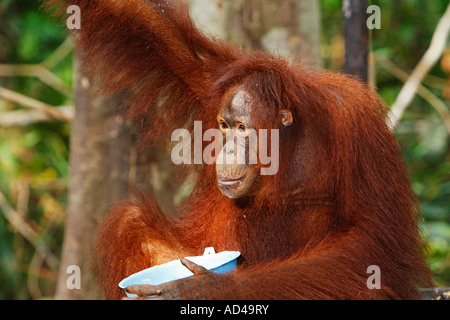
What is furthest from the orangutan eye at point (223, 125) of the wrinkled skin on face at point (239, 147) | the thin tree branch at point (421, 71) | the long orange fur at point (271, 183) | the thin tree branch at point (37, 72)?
the thin tree branch at point (37, 72)

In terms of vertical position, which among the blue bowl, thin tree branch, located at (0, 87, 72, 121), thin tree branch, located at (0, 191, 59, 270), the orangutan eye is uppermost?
thin tree branch, located at (0, 87, 72, 121)

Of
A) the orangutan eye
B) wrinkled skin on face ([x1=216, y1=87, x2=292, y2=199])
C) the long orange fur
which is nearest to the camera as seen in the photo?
the long orange fur

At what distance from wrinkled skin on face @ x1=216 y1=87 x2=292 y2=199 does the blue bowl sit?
0.32 meters

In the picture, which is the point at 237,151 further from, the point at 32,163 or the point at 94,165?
the point at 32,163

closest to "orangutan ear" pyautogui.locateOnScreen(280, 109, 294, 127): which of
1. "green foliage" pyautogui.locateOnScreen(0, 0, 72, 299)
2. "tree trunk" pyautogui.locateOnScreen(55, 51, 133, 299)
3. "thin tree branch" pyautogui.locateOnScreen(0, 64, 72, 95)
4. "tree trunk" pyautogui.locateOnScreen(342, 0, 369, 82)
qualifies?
"tree trunk" pyautogui.locateOnScreen(342, 0, 369, 82)

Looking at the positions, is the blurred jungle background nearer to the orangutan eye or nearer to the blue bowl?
the orangutan eye

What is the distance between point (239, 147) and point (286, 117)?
28 centimetres

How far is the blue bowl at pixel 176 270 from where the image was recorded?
8.27 feet

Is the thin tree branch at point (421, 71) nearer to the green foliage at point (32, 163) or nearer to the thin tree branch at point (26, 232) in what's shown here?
the green foliage at point (32, 163)

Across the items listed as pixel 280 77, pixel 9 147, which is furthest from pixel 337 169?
pixel 9 147

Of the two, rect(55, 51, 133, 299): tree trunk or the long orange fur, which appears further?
rect(55, 51, 133, 299): tree trunk

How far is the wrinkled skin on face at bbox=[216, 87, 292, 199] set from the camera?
279 centimetres

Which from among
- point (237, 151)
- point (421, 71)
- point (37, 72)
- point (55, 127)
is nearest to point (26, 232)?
point (55, 127)
